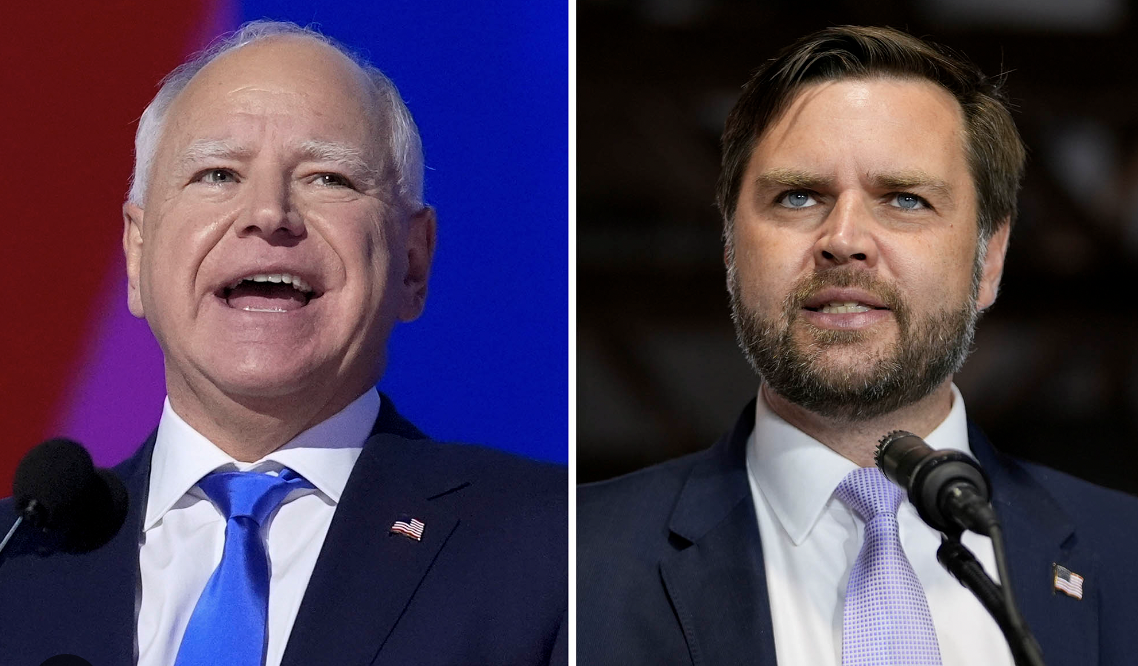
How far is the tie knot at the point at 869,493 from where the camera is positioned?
2.49m

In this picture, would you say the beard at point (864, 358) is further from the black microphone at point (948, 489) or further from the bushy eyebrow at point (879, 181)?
the black microphone at point (948, 489)

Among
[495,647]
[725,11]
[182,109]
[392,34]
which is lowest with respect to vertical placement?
[495,647]

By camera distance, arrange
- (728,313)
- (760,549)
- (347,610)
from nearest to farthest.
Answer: (347,610), (760,549), (728,313)

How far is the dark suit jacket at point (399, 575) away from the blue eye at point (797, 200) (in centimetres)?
74

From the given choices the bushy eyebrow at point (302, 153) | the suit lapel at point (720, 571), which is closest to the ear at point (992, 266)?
the suit lapel at point (720, 571)

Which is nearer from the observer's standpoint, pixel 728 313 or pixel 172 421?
pixel 172 421

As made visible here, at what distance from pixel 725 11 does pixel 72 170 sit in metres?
1.50

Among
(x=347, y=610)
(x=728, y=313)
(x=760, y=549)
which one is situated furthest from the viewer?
(x=728, y=313)

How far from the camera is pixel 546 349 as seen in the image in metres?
2.68

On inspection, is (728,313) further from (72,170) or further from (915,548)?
(72,170)

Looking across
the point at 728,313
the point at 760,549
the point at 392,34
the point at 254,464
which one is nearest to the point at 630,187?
the point at 728,313

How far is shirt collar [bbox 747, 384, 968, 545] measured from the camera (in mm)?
2557

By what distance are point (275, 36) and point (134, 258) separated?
53 cm

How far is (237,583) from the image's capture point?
2.36m
